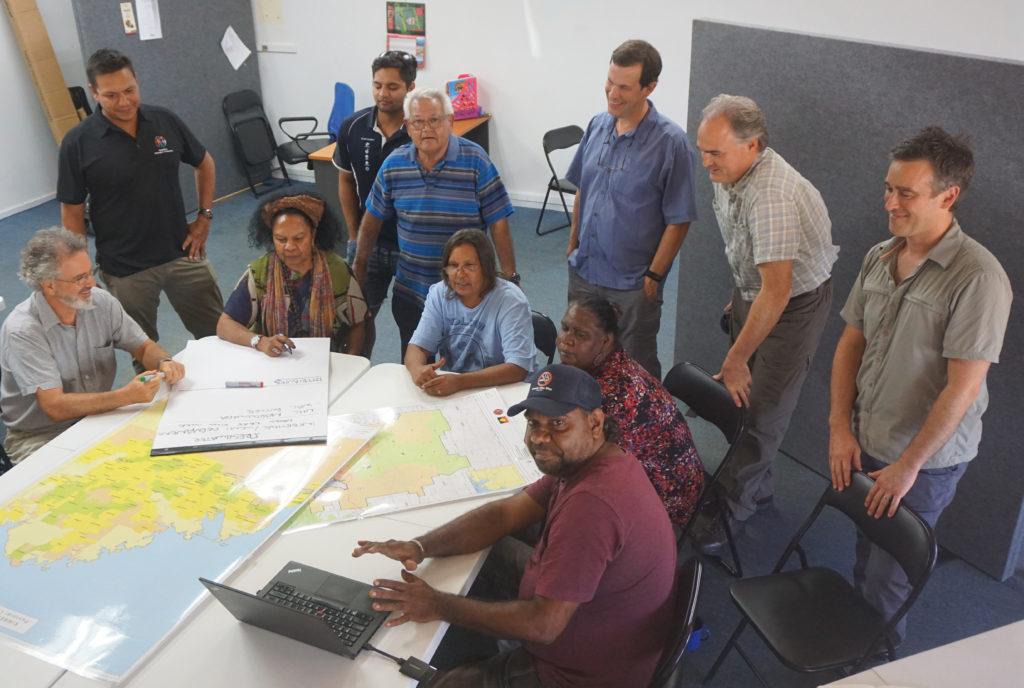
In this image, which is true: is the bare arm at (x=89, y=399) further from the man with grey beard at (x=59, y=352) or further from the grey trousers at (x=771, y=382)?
the grey trousers at (x=771, y=382)

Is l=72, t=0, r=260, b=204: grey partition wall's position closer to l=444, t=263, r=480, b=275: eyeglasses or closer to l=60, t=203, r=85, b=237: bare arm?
l=60, t=203, r=85, b=237: bare arm

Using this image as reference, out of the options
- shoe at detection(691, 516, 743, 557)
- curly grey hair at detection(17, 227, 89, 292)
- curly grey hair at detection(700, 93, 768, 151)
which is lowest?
shoe at detection(691, 516, 743, 557)

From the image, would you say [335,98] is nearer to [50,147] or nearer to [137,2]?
[137,2]

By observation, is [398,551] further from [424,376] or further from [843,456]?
[843,456]

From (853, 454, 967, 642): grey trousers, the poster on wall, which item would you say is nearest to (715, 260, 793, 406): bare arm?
(853, 454, 967, 642): grey trousers

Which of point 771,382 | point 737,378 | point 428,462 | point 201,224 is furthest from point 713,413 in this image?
point 201,224

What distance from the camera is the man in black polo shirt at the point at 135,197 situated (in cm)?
321

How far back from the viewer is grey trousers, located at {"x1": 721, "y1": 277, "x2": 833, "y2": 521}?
8.82 ft

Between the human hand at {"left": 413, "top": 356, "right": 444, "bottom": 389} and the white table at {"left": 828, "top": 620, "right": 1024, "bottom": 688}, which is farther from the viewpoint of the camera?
the human hand at {"left": 413, "top": 356, "right": 444, "bottom": 389}

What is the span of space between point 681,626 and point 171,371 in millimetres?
1719

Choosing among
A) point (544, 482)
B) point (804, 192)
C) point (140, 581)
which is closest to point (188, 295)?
point (140, 581)

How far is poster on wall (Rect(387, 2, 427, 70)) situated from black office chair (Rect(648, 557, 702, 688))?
4929mm

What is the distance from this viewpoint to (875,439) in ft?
7.54

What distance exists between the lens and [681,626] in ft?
5.63
